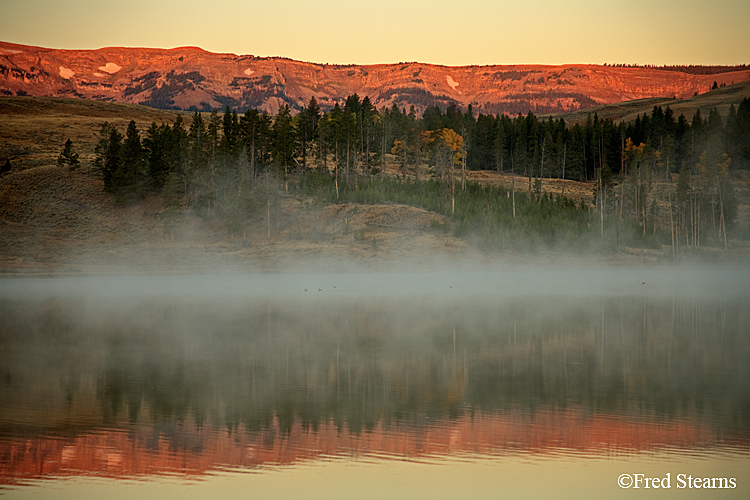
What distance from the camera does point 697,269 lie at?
286 ft

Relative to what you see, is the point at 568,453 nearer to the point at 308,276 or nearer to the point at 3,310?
the point at 3,310

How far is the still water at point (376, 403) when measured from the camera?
13117mm

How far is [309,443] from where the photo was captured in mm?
15188

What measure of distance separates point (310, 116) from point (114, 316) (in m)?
71.4

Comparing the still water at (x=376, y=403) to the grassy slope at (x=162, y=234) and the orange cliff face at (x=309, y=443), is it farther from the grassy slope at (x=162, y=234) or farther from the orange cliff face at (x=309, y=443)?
the grassy slope at (x=162, y=234)

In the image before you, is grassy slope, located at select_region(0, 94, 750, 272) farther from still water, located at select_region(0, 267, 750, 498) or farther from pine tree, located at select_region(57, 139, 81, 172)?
still water, located at select_region(0, 267, 750, 498)

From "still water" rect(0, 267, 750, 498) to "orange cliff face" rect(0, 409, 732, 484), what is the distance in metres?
0.06

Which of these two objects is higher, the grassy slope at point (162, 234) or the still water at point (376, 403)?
the grassy slope at point (162, 234)

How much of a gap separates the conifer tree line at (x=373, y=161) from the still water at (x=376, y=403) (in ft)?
167

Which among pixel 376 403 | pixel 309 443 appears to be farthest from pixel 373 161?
pixel 309 443

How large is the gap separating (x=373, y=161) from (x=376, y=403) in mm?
101935

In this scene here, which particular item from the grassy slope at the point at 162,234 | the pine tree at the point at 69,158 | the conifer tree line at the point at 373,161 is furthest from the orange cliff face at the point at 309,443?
the pine tree at the point at 69,158

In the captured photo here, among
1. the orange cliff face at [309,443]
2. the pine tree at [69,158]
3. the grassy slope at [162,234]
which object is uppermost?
the pine tree at [69,158]

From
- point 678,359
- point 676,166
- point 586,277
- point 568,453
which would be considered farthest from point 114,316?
point 676,166
